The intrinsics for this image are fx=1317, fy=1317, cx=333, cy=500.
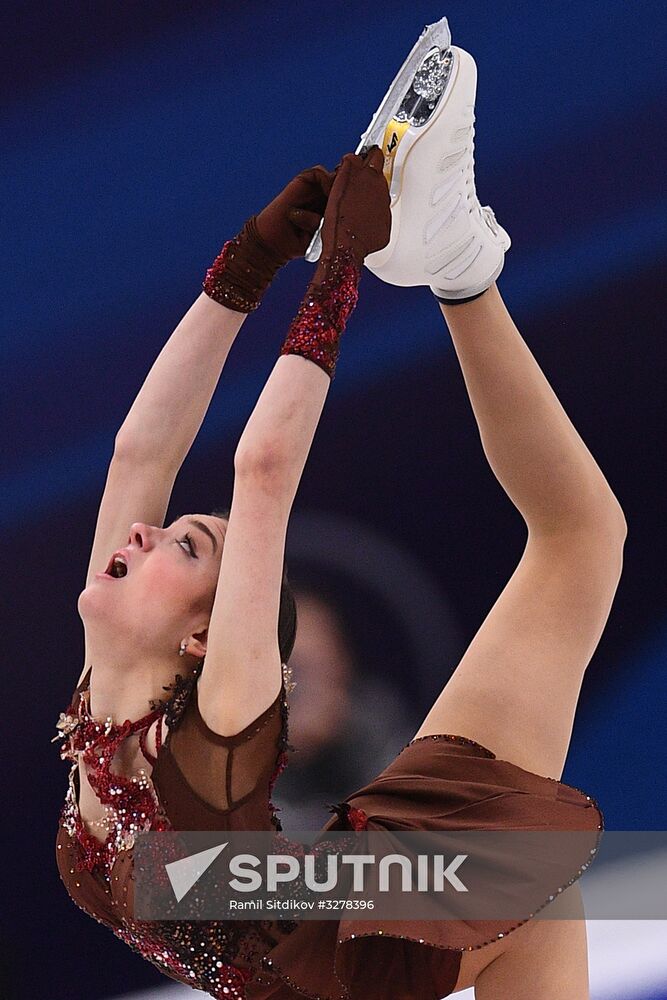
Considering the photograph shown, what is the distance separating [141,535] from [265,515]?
33 cm

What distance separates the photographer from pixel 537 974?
1857mm

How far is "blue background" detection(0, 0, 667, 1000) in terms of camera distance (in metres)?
2.90

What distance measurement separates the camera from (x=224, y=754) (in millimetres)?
1659

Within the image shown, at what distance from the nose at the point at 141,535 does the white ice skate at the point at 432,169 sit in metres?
0.48

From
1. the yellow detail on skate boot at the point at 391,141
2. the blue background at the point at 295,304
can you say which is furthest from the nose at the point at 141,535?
the blue background at the point at 295,304

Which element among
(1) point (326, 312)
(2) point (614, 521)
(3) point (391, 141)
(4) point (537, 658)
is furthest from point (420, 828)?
(3) point (391, 141)

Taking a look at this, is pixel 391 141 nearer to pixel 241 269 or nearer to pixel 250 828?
pixel 241 269

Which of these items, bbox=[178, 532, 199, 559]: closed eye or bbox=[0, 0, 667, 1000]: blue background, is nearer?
bbox=[178, 532, 199, 559]: closed eye

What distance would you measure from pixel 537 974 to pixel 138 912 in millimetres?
572

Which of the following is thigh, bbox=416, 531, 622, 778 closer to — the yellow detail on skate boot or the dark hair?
the dark hair

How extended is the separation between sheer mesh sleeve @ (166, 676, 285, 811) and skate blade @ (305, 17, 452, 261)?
2.34 ft

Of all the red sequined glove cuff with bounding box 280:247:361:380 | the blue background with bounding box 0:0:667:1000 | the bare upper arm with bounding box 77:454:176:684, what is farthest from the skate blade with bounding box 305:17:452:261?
the blue background with bounding box 0:0:667:1000

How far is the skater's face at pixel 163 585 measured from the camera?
1.78 metres

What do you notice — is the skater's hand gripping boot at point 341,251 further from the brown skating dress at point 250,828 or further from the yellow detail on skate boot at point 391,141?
the brown skating dress at point 250,828
